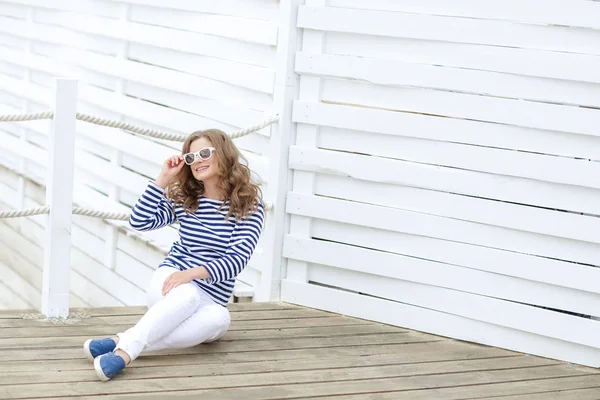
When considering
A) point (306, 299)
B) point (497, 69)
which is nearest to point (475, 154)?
point (497, 69)

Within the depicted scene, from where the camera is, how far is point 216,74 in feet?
16.5

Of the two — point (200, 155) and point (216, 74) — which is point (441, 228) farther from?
point (216, 74)

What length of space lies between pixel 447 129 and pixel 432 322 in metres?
0.82

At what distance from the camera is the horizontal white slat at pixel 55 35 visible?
19.8 ft

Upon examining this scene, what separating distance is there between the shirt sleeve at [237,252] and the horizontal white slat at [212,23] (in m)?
1.08

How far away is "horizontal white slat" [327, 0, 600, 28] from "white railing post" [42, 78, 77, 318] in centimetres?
126

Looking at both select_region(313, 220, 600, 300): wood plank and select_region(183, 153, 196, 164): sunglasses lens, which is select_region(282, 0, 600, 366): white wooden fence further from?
select_region(183, 153, 196, 164): sunglasses lens

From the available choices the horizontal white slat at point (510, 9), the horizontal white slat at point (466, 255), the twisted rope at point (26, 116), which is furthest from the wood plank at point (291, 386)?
the horizontal white slat at point (510, 9)

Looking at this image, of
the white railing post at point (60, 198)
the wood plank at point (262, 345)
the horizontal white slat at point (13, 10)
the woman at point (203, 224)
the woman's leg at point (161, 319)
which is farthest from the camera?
the horizontal white slat at point (13, 10)

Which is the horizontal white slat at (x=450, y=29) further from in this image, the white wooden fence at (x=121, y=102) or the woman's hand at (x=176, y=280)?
the woman's hand at (x=176, y=280)

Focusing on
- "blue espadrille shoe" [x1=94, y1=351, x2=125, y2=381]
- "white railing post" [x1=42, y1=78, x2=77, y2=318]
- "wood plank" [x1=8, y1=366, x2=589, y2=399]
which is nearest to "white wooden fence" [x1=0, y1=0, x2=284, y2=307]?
"white railing post" [x1=42, y1=78, x2=77, y2=318]

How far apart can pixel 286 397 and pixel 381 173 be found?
50.3 inches

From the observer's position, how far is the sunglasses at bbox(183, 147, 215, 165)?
3809mm

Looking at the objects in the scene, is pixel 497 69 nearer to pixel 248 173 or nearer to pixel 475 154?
pixel 475 154
